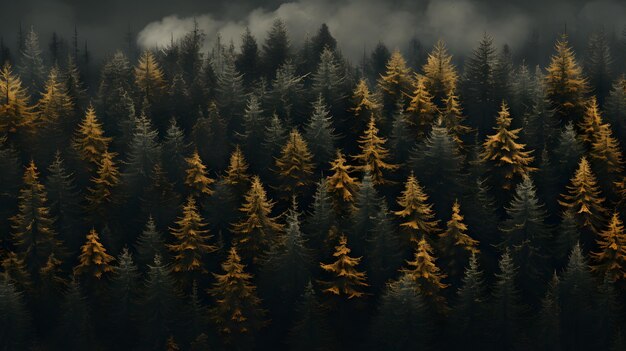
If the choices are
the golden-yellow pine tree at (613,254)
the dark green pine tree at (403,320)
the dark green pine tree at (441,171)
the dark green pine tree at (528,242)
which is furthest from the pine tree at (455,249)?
the golden-yellow pine tree at (613,254)

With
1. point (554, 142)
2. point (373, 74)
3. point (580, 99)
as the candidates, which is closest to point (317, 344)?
point (554, 142)

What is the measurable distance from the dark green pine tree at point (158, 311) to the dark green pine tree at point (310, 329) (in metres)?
10.3

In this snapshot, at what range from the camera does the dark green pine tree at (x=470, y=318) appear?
205ft

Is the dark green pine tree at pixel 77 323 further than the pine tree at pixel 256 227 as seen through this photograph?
No

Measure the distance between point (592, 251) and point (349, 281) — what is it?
72.5 ft

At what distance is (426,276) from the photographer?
62438 mm

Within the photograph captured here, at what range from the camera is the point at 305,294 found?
63.2 m

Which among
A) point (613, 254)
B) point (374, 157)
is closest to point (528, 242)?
point (613, 254)

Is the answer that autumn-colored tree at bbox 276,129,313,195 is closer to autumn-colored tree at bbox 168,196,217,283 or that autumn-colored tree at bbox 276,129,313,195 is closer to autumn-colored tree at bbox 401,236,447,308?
autumn-colored tree at bbox 168,196,217,283

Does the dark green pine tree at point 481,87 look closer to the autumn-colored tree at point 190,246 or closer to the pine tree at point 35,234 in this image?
the autumn-colored tree at point 190,246

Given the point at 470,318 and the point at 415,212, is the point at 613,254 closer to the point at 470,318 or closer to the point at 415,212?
the point at 470,318

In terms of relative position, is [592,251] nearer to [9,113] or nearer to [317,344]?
[317,344]

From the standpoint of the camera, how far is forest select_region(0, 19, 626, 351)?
63.9 m

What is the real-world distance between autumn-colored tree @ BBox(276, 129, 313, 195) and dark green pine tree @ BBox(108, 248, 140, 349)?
54.3 ft
